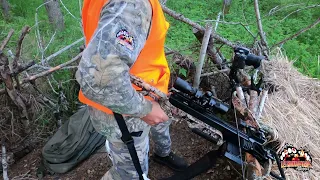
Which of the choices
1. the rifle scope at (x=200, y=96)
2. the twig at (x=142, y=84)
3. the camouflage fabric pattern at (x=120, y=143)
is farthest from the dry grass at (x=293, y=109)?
the twig at (x=142, y=84)

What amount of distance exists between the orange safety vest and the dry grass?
117 centimetres

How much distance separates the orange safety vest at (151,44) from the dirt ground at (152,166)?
1154mm

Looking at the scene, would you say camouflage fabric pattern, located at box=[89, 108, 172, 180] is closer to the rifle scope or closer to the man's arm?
the rifle scope

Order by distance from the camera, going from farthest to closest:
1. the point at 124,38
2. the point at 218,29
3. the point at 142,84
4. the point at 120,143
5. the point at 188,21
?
the point at 218,29 → the point at 188,21 → the point at 120,143 → the point at 142,84 → the point at 124,38

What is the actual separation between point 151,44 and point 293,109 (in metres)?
1.83

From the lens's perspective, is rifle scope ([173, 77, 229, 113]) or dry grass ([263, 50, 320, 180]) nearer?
rifle scope ([173, 77, 229, 113])

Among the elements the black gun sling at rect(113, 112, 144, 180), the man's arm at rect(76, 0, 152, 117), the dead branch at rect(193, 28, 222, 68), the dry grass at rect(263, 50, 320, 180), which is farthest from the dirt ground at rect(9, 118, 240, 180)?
the man's arm at rect(76, 0, 152, 117)

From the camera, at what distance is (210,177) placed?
280cm

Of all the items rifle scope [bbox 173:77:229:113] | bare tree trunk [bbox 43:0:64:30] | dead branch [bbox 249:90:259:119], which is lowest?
bare tree trunk [bbox 43:0:64:30]

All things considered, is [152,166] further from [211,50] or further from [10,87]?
[10,87]

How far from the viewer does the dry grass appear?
2.54 m

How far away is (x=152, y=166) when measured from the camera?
304 centimetres

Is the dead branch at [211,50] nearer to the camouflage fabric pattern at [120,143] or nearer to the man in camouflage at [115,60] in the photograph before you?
the camouflage fabric pattern at [120,143]

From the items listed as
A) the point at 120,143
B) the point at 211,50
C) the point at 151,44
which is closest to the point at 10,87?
the point at 120,143
